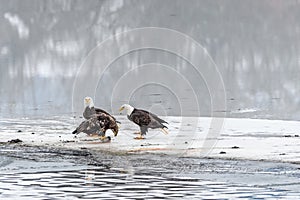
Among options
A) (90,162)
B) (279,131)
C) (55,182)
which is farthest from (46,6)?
(55,182)

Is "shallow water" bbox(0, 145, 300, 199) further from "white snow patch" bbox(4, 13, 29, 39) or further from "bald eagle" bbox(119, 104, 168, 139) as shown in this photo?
"white snow patch" bbox(4, 13, 29, 39)

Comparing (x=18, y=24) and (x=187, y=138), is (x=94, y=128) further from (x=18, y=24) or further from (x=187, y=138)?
(x=18, y=24)

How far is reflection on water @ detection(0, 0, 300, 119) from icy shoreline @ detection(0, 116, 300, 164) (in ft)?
5.40

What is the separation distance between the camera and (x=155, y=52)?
1283 inches

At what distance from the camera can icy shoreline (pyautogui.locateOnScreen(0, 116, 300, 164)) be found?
604 inches

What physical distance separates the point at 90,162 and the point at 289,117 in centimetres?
844

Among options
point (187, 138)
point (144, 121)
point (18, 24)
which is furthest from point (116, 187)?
point (18, 24)

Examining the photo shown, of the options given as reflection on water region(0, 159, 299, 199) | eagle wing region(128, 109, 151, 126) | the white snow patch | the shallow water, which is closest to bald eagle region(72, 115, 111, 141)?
eagle wing region(128, 109, 151, 126)

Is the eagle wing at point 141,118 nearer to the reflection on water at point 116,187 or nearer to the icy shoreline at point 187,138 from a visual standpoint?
the icy shoreline at point 187,138

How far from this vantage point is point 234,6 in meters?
36.6

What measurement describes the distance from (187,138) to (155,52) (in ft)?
49.1

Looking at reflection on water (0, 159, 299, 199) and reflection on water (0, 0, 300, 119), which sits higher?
reflection on water (0, 0, 300, 119)

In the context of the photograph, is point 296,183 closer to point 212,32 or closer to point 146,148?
point 146,148

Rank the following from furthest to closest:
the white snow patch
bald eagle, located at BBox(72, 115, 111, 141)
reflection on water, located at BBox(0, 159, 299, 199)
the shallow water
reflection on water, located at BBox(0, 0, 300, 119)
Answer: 1. the white snow patch
2. reflection on water, located at BBox(0, 0, 300, 119)
3. bald eagle, located at BBox(72, 115, 111, 141)
4. the shallow water
5. reflection on water, located at BBox(0, 159, 299, 199)
